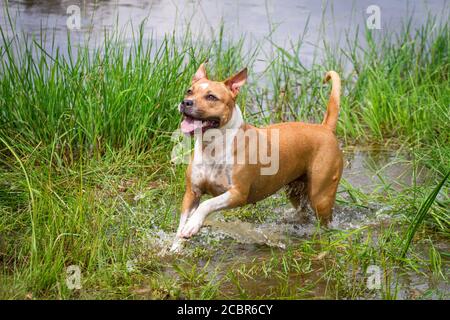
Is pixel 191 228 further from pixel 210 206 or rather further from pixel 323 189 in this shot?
pixel 323 189

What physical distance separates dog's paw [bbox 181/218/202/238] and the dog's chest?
1.27 feet

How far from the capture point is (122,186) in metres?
6.89

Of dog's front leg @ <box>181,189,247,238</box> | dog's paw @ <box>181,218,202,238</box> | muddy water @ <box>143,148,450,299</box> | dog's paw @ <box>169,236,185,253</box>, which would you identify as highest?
dog's front leg @ <box>181,189,247,238</box>

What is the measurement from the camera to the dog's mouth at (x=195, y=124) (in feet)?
18.6

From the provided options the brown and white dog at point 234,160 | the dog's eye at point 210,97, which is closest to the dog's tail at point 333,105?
the brown and white dog at point 234,160

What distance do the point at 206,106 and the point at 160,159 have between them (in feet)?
6.05

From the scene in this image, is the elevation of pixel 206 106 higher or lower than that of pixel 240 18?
higher

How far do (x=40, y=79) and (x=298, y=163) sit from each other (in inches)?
99.8

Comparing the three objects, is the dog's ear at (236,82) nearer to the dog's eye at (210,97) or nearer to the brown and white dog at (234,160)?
the brown and white dog at (234,160)

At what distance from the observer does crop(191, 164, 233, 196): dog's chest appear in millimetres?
5793

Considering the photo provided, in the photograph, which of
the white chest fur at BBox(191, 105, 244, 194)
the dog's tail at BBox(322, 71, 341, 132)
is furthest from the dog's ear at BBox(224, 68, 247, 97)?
the dog's tail at BBox(322, 71, 341, 132)

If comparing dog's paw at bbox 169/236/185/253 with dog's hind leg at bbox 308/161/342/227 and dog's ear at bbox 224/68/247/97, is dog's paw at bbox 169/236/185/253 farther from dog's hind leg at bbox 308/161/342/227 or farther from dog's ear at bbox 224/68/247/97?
dog's hind leg at bbox 308/161/342/227

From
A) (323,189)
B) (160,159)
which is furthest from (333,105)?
(160,159)

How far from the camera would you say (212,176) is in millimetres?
5801
